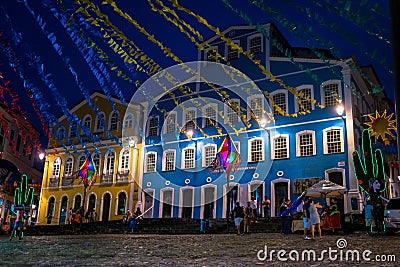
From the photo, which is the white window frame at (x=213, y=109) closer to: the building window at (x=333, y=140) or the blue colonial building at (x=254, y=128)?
the blue colonial building at (x=254, y=128)

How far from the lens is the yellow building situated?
3459 cm

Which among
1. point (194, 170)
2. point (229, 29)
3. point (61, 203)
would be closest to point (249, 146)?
point (194, 170)

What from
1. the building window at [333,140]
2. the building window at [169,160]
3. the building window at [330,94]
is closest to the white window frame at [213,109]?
the building window at [169,160]

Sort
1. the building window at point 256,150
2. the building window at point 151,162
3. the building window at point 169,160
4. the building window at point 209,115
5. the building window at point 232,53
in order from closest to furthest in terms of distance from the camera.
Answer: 1. the building window at point 256,150
2. the building window at point 209,115
3. the building window at point 232,53
4. the building window at point 169,160
5. the building window at point 151,162

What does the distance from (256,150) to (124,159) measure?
11677 mm

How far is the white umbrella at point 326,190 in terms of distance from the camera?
68.1 feet

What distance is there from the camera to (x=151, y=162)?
34.3m

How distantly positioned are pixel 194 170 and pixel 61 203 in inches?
534

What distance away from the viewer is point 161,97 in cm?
3522

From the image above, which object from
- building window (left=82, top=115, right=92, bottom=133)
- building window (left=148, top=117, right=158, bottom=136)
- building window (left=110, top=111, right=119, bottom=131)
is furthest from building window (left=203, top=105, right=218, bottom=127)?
building window (left=82, top=115, right=92, bottom=133)

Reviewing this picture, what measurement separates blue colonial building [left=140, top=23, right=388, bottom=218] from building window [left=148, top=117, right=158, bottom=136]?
9 centimetres

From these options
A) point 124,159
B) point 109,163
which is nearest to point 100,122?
point 109,163

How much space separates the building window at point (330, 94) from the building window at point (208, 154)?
8419mm

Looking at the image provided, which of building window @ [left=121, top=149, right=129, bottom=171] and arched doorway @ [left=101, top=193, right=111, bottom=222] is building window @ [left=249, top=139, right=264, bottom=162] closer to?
building window @ [left=121, top=149, right=129, bottom=171]
